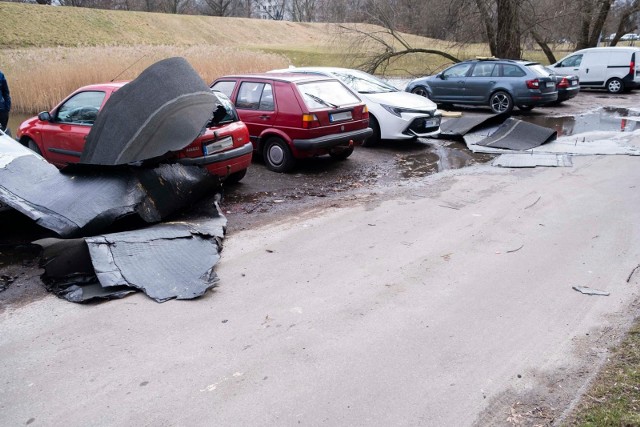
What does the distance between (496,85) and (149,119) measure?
512 inches

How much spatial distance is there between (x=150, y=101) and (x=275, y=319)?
3.43 m

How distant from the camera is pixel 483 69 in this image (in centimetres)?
1744

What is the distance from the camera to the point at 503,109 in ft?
55.4

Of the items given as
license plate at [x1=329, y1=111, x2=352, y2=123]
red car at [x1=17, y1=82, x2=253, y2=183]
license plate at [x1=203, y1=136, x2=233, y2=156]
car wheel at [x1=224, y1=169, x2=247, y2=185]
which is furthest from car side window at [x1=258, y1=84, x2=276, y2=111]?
license plate at [x1=203, y1=136, x2=233, y2=156]

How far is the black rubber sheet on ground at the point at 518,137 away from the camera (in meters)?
12.1

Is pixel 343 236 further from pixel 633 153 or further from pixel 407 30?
pixel 407 30

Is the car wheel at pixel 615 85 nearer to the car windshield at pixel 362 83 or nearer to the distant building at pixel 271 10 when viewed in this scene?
the car windshield at pixel 362 83

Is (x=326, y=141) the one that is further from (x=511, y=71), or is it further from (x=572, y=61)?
(x=572, y=61)

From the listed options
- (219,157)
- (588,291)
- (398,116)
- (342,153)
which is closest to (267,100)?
(342,153)

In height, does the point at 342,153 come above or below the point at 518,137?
below

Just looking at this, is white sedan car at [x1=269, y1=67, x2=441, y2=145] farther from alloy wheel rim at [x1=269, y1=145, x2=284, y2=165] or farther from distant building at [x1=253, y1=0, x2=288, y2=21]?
distant building at [x1=253, y1=0, x2=288, y2=21]

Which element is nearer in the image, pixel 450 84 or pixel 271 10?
pixel 450 84

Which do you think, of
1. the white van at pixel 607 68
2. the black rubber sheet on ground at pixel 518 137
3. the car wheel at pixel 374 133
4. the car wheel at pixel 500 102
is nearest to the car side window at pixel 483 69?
the car wheel at pixel 500 102

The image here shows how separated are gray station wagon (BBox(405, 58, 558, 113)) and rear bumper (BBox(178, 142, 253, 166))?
10.4m
